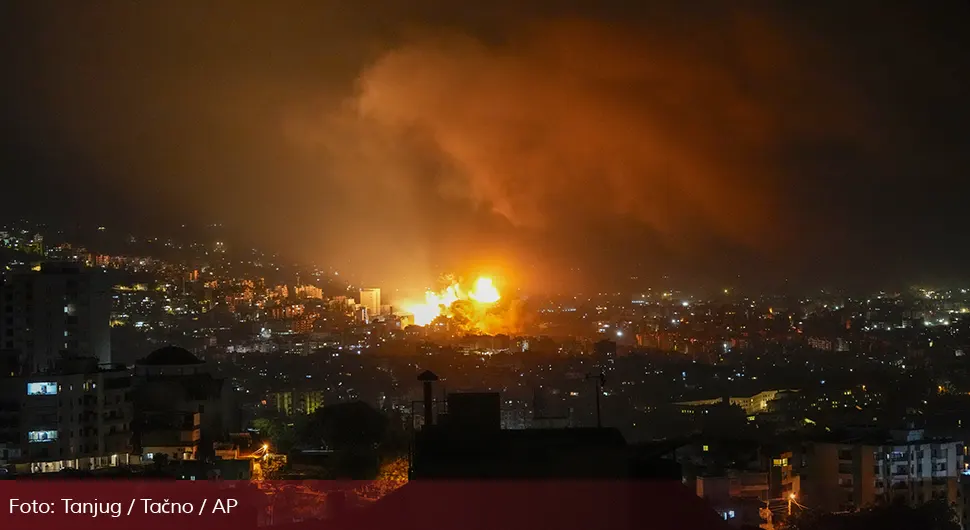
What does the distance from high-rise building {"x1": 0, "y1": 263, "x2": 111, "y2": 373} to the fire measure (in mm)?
17588

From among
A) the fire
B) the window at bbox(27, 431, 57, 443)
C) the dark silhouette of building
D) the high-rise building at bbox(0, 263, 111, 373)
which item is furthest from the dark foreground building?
the fire

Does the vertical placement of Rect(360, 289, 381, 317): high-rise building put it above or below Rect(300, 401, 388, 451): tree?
above

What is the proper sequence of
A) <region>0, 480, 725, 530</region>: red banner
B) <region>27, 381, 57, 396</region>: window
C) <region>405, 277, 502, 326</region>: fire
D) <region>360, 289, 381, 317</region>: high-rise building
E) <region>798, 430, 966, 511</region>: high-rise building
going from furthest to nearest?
1. <region>360, 289, 381, 317</region>: high-rise building
2. <region>405, 277, 502, 326</region>: fire
3. <region>798, 430, 966, 511</region>: high-rise building
4. <region>27, 381, 57, 396</region>: window
5. <region>0, 480, 725, 530</region>: red banner

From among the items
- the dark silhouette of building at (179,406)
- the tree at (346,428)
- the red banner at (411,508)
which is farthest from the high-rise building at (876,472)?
the red banner at (411,508)

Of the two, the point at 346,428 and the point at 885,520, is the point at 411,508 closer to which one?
the point at 885,520

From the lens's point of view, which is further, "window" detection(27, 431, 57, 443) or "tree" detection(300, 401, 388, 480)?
"tree" detection(300, 401, 388, 480)

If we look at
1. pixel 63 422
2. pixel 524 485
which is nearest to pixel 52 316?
pixel 63 422

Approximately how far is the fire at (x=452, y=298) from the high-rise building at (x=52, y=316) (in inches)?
692

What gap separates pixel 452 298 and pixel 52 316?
1911 centimetres

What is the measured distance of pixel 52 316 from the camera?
52.4ft

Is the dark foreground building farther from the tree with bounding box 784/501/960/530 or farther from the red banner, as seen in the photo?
the tree with bounding box 784/501/960/530

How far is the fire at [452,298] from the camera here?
34219 millimetres

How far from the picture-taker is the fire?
34.2 metres

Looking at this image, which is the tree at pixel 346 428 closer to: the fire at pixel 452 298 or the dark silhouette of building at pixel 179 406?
the dark silhouette of building at pixel 179 406
